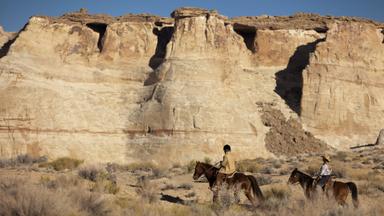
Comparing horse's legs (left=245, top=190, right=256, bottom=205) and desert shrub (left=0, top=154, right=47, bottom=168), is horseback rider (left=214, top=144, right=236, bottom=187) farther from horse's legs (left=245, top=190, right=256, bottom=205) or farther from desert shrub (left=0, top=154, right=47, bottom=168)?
desert shrub (left=0, top=154, right=47, bottom=168)

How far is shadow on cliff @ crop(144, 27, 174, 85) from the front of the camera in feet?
118

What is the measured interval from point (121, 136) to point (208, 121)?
494cm

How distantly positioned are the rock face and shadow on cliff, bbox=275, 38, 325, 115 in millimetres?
73

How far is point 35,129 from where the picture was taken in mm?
31375

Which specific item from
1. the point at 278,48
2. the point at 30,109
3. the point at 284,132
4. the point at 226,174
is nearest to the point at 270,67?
the point at 278,48

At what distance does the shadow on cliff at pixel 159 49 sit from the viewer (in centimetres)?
3597

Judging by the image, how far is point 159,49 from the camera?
125 feet

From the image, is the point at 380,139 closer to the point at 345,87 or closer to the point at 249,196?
the point at 345,87

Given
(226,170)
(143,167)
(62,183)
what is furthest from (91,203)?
(143,167)

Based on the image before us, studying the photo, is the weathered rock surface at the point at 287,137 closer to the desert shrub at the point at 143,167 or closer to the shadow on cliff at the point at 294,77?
the shadow on cliff at the point at 294,77

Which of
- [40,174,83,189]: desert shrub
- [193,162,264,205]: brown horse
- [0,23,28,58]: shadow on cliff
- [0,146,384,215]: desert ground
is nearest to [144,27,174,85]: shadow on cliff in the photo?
[0,23,28,58]: shadow on cliff

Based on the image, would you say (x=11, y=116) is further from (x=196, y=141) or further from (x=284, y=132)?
(x=284, y=132)

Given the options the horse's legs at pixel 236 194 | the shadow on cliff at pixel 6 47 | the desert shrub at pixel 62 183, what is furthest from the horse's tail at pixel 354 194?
the shadow on cliff at pixel 6 47

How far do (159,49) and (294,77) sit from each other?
9.04m
